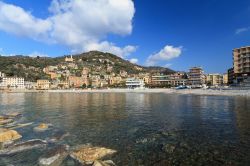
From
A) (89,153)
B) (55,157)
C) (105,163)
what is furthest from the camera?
(89,153)

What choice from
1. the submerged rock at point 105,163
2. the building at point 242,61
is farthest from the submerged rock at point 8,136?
the building at point 242,61

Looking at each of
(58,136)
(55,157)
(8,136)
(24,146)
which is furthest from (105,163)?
(8,136)

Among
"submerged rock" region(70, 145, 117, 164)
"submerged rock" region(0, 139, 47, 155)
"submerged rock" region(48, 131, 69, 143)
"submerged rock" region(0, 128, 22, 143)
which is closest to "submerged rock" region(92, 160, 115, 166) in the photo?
"submerged rock" region(70, 145, 117, 164)

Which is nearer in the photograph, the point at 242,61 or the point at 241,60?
the point at 242,61

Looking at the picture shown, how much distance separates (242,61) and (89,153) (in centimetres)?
14653

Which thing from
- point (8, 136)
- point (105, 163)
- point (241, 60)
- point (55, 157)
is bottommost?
point (55, 157)

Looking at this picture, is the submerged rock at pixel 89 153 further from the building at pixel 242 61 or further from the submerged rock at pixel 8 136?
the building at pixel 242 61

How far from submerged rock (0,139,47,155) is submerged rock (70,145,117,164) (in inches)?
167

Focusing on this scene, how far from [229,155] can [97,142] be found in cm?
1218

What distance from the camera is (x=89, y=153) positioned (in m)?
19.4

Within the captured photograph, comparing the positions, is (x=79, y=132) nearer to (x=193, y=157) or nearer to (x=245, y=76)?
(x=193, y=157)

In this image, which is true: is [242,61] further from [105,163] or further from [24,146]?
[24,146]

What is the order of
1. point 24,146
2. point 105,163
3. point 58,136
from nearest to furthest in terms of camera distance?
point 105,163
point 24,146
point 58,136

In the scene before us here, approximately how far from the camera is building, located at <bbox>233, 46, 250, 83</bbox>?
5517 inches
